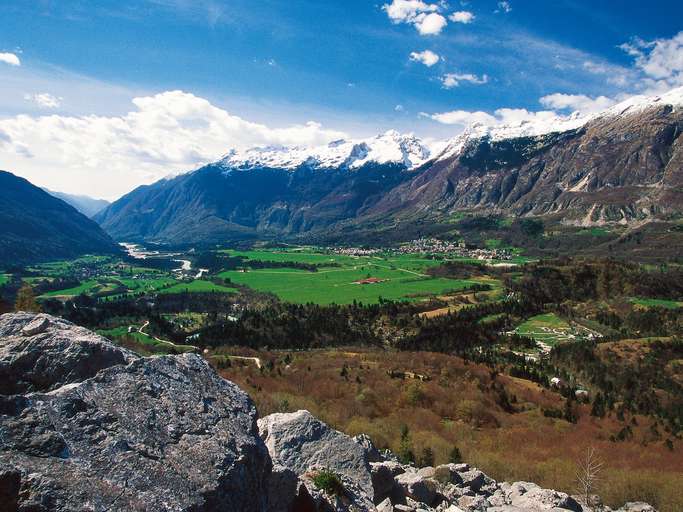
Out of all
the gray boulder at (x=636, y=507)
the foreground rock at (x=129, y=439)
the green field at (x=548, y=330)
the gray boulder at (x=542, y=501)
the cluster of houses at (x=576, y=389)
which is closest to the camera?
the foreground rock at (x=129, y=439)

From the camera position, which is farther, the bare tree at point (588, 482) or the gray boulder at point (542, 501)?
the bare tree at point (588, 482)

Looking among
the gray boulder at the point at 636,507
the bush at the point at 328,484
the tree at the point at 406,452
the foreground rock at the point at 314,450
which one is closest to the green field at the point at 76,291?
the tree at the point at 406,452

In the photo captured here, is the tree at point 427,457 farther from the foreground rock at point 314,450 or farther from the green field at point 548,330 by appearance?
the green field at point 548,330

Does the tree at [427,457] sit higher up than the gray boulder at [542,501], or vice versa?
the gray boulder at [542,501]

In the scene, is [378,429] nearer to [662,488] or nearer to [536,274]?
[662,488]

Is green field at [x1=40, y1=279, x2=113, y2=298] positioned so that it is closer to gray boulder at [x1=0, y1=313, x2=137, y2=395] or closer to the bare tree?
the bare tree

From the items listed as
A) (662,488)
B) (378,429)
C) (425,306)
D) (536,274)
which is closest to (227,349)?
(378,429)

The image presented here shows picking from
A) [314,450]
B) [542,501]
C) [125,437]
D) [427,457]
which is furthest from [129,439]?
[427,457]
